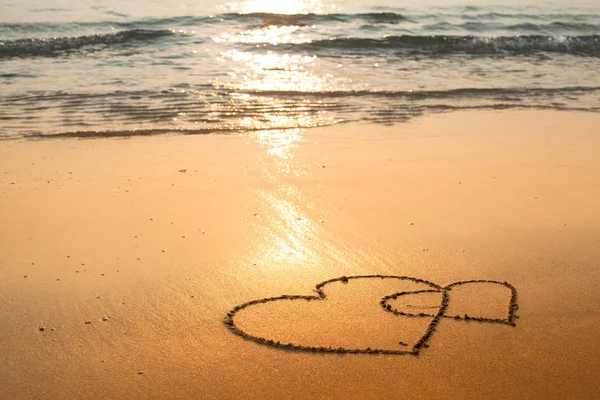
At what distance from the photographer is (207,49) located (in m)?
14.8

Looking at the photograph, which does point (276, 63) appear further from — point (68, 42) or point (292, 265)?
point (292, 265)

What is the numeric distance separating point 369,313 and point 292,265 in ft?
2.49

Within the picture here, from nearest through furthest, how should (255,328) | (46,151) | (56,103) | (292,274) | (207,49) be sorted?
(255,328)
(292,274)
(46,151)
(56,103)
(207,49)

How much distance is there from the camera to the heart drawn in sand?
10.8 feet

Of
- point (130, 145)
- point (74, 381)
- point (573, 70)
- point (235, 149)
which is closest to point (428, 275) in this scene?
point (74, 381)

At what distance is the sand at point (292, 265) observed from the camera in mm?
3051

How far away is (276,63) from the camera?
44.1 feet

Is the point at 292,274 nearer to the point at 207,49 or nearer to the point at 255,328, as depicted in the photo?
the point at 255,328

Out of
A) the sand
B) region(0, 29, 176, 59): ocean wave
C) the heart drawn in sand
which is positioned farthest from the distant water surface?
the heart drawn in sand

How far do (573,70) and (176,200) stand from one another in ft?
33.2

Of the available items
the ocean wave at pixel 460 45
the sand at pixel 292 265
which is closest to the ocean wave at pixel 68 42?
the ocean wave at pixel 460 45

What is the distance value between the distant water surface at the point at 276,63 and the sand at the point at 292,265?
1.73m

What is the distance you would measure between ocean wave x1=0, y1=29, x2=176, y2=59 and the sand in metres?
8.16

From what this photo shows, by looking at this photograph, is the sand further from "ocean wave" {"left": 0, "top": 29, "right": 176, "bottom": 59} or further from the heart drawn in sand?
"ocean wave" {"left": 0, "top": 29, "right": 176, "bottom": 59}
